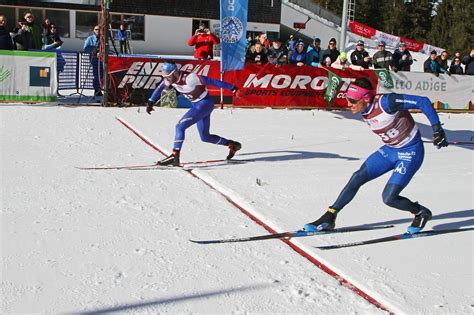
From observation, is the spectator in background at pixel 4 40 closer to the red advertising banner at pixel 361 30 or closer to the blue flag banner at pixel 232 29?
the blue flag banner at pixel 232 29

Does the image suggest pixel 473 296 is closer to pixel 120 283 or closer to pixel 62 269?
pixel 120 283

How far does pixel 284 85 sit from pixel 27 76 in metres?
6.84

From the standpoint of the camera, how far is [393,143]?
18.4 feet

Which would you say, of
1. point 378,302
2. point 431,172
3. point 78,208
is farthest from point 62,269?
point 431,172

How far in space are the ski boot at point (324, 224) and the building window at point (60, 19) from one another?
29762 millimetres

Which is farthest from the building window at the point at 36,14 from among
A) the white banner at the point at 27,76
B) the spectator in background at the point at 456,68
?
the spectator in background at the point at 456,68

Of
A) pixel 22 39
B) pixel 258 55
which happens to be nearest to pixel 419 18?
pixel 258 55

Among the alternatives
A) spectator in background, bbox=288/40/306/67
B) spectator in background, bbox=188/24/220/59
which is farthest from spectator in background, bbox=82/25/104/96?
spectator in background, bbox=288/40/306/67

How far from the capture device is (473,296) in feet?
14.1

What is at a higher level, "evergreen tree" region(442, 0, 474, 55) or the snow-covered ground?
"evergreen tree" region(442, 0, 474, 55)

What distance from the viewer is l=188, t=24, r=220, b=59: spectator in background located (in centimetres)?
1553

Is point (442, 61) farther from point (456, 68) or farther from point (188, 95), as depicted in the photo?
point (188, 95)

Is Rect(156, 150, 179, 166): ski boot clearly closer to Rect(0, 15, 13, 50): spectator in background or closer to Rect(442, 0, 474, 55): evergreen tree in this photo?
Rect(0, 15, 13, 50): spectator in background

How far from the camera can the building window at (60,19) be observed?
32188 mm
